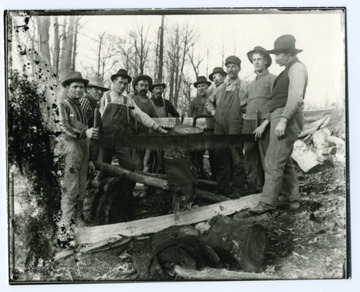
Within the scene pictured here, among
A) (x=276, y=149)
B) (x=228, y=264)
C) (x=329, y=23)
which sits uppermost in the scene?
(x=329, y=23)

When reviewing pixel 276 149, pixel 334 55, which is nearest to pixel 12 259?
pixel 276 149

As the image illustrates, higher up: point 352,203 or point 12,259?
point 352,203

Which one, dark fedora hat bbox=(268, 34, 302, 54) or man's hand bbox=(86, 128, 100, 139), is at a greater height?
dark fedora hat bbox=(268, 34, 302, 54)

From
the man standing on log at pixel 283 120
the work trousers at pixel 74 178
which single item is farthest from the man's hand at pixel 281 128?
the work trousers at pixel 74 178

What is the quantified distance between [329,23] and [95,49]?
7.13ft

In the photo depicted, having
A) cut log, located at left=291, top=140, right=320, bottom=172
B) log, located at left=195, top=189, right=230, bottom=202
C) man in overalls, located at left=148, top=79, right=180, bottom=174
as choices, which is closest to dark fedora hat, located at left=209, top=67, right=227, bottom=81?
man in overalls, located at left=148, top=79, right=180, bottom=174

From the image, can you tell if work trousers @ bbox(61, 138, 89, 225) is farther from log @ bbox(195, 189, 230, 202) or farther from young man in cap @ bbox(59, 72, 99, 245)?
log @ bbox(195, 189, 230, 202)

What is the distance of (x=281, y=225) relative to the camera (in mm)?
4738

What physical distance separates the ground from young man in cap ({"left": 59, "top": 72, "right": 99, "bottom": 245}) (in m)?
0.32

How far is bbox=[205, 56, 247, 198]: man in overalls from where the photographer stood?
186 inches

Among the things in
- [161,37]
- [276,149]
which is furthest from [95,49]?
[276,149]

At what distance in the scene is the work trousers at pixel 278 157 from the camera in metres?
4.70

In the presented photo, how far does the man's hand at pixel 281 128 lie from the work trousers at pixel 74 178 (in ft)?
5.72

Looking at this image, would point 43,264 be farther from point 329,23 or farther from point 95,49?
point 329,23
